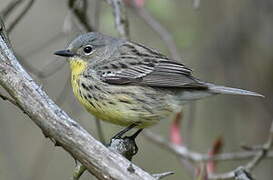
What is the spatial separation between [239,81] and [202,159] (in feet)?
5.76

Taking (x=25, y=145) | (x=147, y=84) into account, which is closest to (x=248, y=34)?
(x=147, y=84)

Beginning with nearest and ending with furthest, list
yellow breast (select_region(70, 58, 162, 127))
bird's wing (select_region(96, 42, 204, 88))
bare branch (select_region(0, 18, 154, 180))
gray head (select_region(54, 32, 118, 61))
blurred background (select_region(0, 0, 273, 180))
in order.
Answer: bare branch (select_region(0, 18, 154, 180)), yellow breast (select_region(70, 58, 162, 127)), bird's wing (select_region(96, 42, 204, 88)), gray head (select_region(54, 32, 118, 61)), blurred background (select_region(0, 0, 273, 180))

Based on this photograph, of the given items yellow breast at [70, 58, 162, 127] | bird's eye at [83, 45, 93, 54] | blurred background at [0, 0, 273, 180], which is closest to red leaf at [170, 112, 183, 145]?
yellow breast at [70, 58, 162, 127]

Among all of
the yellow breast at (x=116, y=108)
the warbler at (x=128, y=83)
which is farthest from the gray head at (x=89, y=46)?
the yellow breast at (x=116, y=108)

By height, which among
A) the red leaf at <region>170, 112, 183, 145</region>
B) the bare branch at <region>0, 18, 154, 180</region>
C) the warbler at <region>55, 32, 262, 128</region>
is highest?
the warbler at <region>55, 32, 262, 128</region>

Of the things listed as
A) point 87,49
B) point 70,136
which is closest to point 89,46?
point 87,49

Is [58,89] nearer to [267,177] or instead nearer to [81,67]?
[81,67]

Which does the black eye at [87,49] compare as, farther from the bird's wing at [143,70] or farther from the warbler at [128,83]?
the bird's wing at [143,70]

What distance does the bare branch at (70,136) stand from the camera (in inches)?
137

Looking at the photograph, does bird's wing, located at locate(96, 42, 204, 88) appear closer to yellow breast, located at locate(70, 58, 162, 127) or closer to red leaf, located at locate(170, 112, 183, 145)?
yellow breast, located at locate(70, 58, 162, 127)

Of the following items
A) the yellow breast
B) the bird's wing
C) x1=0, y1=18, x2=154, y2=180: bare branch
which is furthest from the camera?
the bird's wing

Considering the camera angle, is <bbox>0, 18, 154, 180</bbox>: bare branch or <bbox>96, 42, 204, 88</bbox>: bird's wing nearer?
<bbox>0, 18, 154, 180</bbox>: bare branch

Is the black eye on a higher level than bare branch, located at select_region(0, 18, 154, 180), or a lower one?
higher

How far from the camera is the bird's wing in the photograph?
5.78 metres
